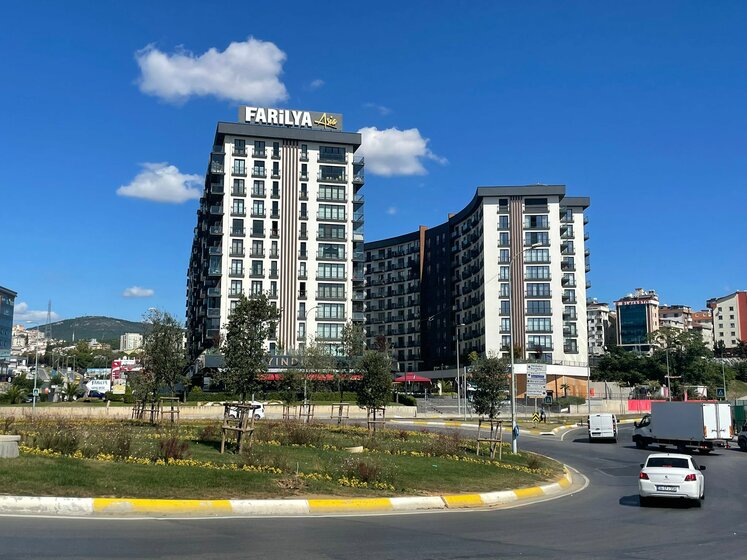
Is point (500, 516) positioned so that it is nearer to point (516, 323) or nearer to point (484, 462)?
point (484, 462)

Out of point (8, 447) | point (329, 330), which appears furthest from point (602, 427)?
point (329, 330)

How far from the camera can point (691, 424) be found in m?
41.6

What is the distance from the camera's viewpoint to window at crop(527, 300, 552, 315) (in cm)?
11119

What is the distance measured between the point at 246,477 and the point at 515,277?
96.9 meters

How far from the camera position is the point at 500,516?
1686cm

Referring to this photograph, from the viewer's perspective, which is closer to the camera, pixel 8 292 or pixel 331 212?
pixel 331 212

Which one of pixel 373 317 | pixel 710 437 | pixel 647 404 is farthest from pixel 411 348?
pixel 710 437

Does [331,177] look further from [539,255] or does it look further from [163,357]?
[163,357]

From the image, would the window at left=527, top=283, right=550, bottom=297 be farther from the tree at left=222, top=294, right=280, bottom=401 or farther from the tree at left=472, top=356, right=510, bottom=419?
the tree at left=222, top=294, right=280, bottom=401

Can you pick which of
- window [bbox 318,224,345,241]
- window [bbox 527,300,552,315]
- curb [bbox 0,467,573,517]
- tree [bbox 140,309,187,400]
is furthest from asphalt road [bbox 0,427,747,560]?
window [bbox 527,300,552,315]

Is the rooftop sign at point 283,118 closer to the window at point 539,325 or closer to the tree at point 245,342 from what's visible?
the window at point 539,325

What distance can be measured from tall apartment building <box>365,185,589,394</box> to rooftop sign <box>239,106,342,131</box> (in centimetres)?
2787

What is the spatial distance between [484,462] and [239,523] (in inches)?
550

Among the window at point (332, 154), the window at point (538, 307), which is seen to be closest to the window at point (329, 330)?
the window at point (332, 154)
